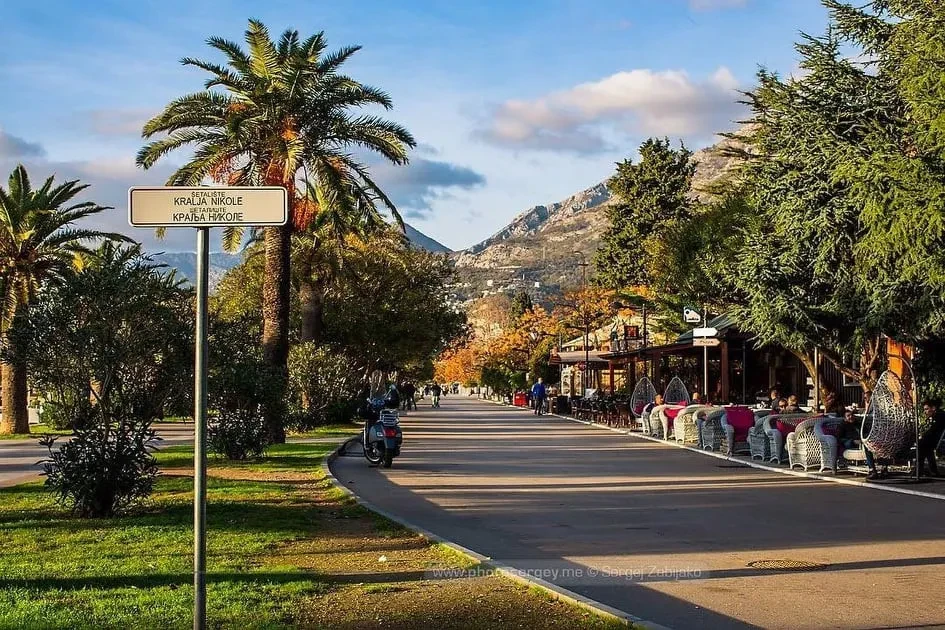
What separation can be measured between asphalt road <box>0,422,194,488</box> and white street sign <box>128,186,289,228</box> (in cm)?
1081

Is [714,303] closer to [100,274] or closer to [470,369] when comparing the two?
[100,274]

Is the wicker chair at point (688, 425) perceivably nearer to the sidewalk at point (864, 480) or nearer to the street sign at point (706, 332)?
the street sign at point (706, 332)

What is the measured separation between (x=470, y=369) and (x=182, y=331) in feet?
435

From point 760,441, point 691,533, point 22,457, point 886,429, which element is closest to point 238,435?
point 22,457

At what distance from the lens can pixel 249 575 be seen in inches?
357

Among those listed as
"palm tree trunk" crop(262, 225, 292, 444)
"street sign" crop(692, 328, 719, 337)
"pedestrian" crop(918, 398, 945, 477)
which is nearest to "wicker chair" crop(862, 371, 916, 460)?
"pedestrian" crop(918, 398, 945, 477)

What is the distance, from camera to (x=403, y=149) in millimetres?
29031

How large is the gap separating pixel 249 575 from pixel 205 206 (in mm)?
3784

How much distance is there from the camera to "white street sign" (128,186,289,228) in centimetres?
638

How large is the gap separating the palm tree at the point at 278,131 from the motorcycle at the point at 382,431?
4351 mm

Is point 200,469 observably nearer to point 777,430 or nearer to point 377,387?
point 377,387

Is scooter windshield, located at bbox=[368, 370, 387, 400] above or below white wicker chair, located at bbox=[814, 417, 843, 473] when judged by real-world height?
above

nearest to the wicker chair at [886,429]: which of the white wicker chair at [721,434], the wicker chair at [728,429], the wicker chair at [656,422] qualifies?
the wicker chair at [728,429]

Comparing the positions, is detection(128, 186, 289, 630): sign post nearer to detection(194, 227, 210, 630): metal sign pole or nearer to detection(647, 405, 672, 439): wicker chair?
detection(194, 227, 210, 630): metal sign pole
